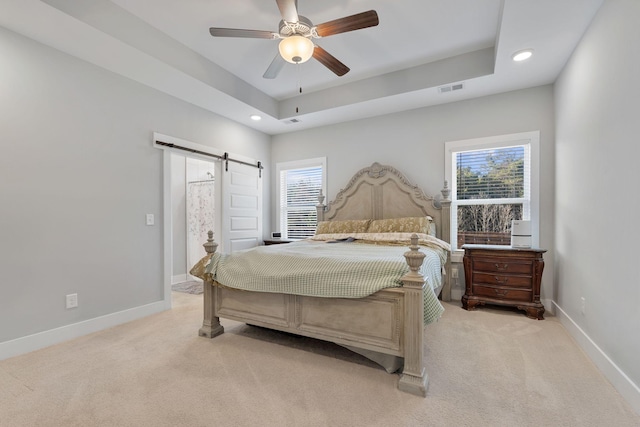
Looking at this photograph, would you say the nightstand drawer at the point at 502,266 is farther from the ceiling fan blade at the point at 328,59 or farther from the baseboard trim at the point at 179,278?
the baseboard trim at the point at 179,278

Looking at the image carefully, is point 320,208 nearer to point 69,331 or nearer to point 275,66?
point 275,66

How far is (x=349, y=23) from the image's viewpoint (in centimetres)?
217

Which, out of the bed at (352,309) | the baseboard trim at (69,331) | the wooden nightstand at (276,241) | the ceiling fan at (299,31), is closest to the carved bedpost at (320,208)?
the wooden nightstand at (276,241)

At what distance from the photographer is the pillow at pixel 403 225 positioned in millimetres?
3713

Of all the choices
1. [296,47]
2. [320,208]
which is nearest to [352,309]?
[296,47]

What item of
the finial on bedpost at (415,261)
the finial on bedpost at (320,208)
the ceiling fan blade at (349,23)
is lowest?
the finial on bedpost at (415,261)

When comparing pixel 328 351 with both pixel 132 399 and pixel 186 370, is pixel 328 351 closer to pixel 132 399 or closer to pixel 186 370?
pixel 186 370

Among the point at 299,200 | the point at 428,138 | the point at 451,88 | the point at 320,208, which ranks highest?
the point at 451,88

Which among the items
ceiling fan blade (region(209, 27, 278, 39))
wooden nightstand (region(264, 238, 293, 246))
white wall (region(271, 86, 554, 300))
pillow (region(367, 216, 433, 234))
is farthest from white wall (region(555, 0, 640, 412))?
wooden nightstand (region(264, 238, 293, 246))

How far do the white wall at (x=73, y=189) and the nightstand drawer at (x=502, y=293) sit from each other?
367 centimetres

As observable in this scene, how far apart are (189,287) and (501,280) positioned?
14.2 ft

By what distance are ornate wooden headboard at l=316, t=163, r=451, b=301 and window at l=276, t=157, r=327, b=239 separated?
38cm

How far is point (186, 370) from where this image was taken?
81.2 inches

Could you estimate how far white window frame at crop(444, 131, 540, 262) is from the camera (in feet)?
11.6
